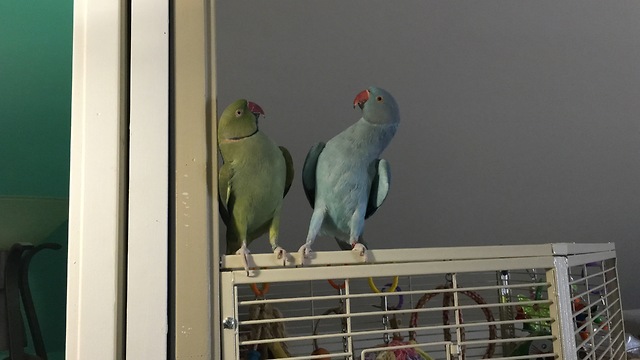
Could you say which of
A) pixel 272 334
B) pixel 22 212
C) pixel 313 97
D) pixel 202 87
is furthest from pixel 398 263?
pixel 313 97

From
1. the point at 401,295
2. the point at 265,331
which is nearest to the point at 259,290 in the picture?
the point at 265,331

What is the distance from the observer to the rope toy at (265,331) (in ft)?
2.15

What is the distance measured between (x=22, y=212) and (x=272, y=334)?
0.35 m

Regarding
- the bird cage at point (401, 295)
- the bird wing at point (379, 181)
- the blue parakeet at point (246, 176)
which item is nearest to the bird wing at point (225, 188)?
the blue parakeet at point (246, 176)

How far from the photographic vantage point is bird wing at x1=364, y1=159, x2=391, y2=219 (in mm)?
744

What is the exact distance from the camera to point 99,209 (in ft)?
1.84

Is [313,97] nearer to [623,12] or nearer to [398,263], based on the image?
[398,263]

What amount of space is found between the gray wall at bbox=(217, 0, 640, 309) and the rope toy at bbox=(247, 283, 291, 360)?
0.44 metres

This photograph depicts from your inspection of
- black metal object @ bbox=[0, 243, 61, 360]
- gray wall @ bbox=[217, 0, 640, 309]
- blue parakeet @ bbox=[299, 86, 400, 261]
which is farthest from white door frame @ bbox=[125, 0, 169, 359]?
gray wall @ bbox=[217, 0, 640, 309]

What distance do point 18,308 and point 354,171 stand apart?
0.45 meters

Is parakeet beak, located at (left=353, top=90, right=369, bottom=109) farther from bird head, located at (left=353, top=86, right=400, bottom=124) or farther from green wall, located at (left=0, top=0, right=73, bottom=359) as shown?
green wall, located at (left=0, top=0, right=73, bottom=359)

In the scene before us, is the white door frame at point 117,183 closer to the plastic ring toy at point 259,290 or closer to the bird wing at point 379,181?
the plastic ring toy at point 259,290

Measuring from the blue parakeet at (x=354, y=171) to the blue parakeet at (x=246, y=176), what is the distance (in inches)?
2.5

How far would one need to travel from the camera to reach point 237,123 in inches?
26.1
